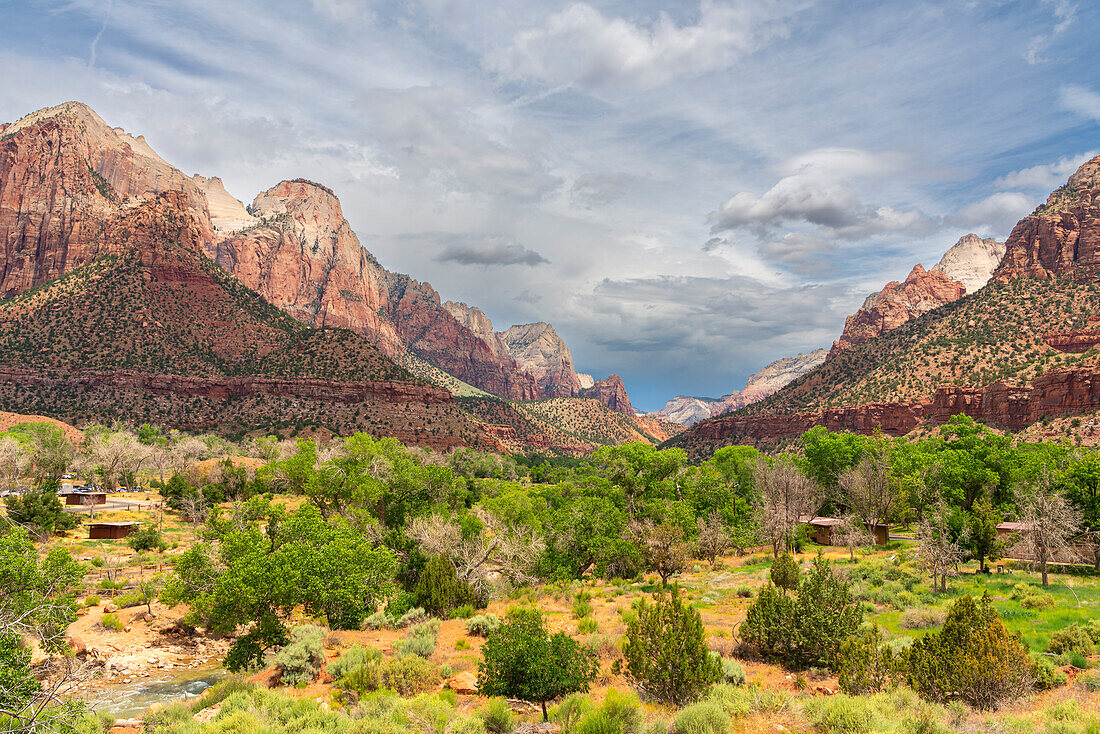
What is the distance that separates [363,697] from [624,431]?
592 feet

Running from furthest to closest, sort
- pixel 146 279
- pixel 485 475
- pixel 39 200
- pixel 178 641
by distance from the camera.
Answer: pixel 39 200, pixel 146 279, pixel 485 475, pixel 178 641

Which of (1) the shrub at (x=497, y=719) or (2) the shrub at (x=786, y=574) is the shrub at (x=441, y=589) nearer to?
(1) the shrub at (x=497, y=719)

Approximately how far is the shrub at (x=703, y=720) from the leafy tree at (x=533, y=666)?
12.9 feet

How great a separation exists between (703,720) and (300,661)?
1243 centimetres

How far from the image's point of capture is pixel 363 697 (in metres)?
13.3

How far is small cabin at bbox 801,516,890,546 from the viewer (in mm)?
38281

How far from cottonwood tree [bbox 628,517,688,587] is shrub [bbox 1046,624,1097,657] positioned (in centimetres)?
1496

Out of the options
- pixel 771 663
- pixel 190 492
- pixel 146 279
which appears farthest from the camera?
pixel 146 279

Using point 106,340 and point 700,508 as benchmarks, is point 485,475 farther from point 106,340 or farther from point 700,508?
point 106,340

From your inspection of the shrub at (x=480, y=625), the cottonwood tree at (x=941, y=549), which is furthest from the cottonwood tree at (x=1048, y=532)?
the shrub at (x=480, y=625)

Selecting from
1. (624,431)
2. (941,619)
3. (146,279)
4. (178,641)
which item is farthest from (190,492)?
(624,431)

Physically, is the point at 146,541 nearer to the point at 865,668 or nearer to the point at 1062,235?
the point at 865,668

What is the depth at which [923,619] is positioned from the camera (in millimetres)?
17516

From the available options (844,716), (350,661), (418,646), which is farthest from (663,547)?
(844,716)
